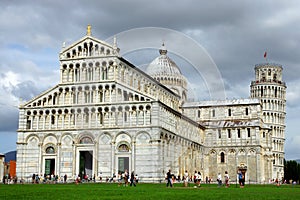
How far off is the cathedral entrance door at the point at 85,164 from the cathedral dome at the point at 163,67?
→ 106ft

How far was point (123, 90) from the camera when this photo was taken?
59.3 meters

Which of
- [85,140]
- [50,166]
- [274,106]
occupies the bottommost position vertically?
[50,166]

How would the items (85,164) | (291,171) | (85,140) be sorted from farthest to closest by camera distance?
(291,171) → (85,164) → (85,140)

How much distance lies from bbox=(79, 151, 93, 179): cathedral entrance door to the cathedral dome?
3240 cm

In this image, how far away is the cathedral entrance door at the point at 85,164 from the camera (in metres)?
60.4

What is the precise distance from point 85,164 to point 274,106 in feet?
213

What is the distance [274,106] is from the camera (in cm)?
11338

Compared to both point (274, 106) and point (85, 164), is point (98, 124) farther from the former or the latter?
point (274, 106)

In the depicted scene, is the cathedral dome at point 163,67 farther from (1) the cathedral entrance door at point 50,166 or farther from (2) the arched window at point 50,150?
(1) the cathedral entrance door at point 50,166

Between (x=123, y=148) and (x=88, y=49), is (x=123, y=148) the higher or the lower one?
the lower one

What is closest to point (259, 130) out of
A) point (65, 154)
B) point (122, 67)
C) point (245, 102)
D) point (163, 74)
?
point (245, 102)

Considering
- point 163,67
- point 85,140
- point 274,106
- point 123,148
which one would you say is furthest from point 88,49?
point 274,106

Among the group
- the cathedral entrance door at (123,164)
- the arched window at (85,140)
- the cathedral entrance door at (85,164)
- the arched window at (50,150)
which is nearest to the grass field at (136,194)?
the cathedral entrance door at (123,164)

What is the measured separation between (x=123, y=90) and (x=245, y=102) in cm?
3724
